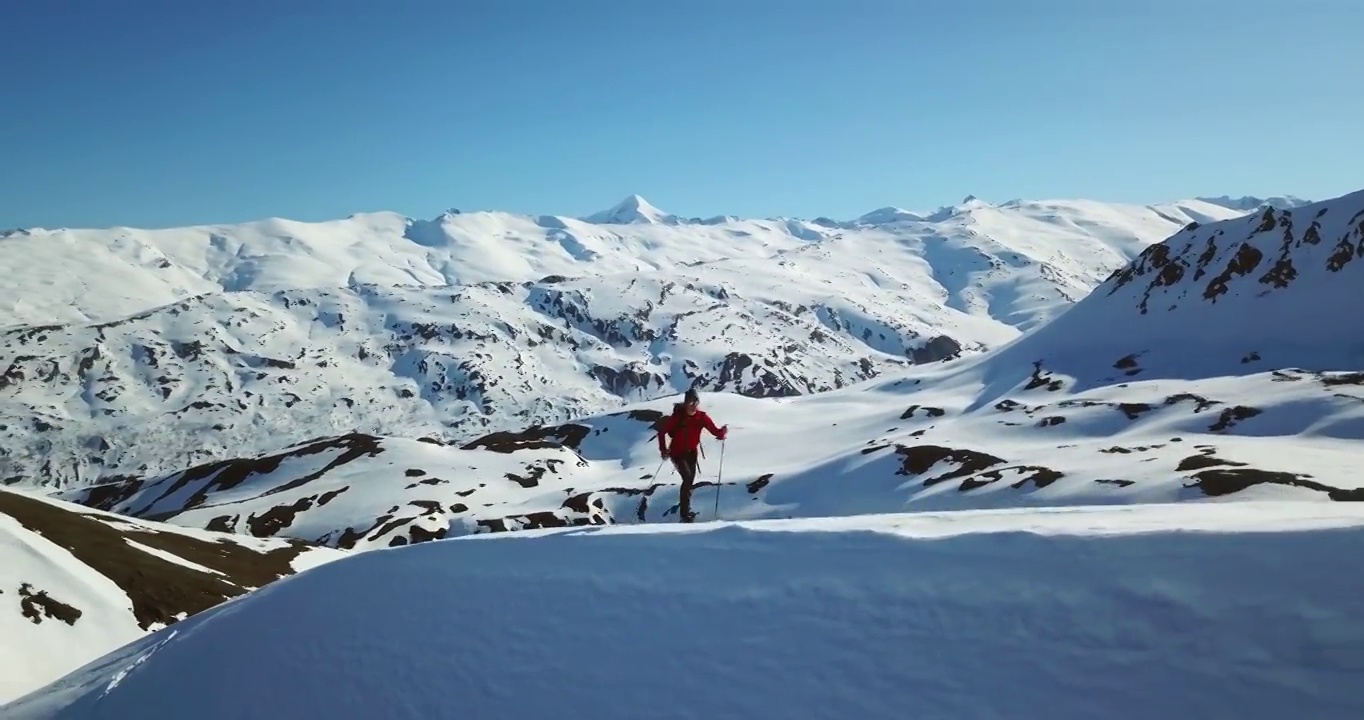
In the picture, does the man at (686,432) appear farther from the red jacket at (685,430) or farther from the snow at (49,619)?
the snow at (49,619)

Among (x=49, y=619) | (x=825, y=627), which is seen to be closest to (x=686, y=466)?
(x=825, y=627)

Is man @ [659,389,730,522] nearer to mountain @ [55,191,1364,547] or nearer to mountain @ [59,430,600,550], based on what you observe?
mountain @ [55,191,1364,547]

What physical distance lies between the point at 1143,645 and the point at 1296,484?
48.1m

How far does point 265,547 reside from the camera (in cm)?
7888

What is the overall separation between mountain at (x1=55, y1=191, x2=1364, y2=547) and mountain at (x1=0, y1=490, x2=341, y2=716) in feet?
85.8

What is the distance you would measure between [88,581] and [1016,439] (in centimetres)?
8434

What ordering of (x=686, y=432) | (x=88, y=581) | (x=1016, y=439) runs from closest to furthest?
(x=686, y=432) < (x=88, y=581) < (x=1016, y=439)

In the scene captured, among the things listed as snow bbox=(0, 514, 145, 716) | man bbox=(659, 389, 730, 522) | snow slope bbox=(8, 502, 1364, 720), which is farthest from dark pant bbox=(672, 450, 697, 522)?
snow bbox=(0, 514, 145, 716)

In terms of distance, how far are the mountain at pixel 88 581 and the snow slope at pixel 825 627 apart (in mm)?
10681

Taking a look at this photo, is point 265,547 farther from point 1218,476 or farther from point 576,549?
point 1218,476

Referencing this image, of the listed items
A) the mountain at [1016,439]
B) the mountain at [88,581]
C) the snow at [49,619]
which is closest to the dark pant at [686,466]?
the mountain at [88,581]

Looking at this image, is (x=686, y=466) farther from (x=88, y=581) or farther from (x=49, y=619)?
(x=88, y=581)

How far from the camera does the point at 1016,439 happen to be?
283 feet

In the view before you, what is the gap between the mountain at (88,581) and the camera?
3797cm
